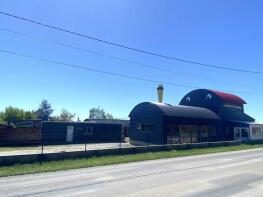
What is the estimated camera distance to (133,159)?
1858 cm

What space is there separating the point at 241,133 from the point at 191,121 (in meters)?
12.2

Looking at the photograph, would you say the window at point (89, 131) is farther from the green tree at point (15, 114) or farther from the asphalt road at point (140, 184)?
the green tree at point (15, 114)

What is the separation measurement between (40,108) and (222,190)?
116m

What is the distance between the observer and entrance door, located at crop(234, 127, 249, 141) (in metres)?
43.2

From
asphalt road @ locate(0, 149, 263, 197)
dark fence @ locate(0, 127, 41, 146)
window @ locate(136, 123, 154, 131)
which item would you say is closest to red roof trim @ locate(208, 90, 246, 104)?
window @ locate(136, 123, 154, 131)

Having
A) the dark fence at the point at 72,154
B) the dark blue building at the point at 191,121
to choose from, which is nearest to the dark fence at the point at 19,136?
the dark blue building at the point at 191,121

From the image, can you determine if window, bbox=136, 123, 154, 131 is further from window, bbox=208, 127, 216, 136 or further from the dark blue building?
window, bbox=208, 127, 216, 136

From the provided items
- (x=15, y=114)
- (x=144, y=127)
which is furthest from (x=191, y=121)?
(x=15, y=114)

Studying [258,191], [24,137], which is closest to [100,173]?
[258,191]

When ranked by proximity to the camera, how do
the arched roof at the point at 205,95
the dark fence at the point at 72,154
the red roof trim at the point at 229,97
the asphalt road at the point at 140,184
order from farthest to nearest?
the red roof trim at the point at 229,97 < the arched roof at the point at 205,95 < the dark fence at the point at 72,154 < the asphalt road at the point at 140,184

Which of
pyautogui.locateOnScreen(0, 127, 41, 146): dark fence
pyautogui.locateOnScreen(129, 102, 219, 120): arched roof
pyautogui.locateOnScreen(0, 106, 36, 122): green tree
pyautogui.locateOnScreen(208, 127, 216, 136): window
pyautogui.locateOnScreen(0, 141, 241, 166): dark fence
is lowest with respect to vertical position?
pyautogui.locateOnScreen(0, 141, 241, 166): dark fence

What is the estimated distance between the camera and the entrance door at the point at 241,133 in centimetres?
4322

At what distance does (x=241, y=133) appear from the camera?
44125 millimetres

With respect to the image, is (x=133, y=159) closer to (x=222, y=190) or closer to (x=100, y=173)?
(x=100, y=173)
